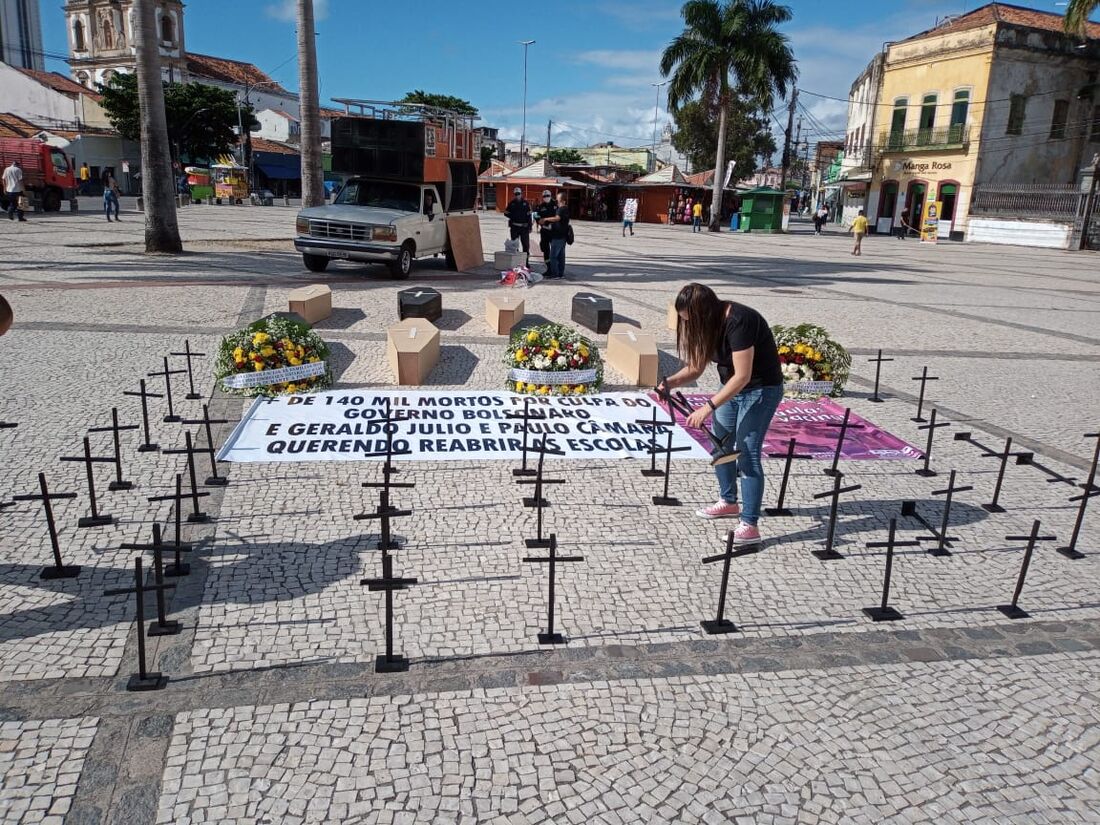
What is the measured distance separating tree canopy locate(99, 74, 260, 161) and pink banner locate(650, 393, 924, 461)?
59.5 metres

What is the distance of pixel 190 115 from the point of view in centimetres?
5847

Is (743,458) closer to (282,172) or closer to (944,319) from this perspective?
(944,319)

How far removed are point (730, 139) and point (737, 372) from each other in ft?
223

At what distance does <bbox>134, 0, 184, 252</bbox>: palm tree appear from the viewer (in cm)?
1662

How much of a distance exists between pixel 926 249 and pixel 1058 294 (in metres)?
17.6

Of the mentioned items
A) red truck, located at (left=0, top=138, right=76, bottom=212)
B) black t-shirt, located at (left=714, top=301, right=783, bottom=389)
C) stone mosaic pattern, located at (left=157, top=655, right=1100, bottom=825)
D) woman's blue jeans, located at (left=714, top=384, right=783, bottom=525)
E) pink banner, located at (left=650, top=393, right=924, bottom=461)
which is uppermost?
red truck, located at (left=0, top=138, right=76, bottom=212)

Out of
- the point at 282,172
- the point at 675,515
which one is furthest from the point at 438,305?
the point at 282,172

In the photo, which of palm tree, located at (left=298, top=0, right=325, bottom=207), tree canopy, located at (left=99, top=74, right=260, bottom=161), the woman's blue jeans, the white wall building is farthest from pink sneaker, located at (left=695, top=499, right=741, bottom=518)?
the white wall building

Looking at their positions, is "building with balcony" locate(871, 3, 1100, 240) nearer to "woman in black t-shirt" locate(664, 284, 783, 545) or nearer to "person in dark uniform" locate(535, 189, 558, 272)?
"person in dark uniform" locate(535, 189, 558, 272)

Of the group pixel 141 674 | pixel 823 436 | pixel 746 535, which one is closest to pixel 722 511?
pixel 746 535

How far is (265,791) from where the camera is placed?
9.79 ft

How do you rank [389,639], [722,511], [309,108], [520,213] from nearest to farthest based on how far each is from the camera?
[389,639], [722,511], [520,213], [309,108]

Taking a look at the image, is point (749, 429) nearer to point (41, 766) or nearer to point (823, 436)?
point (823, 436)

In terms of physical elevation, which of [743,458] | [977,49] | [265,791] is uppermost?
[977,49]
